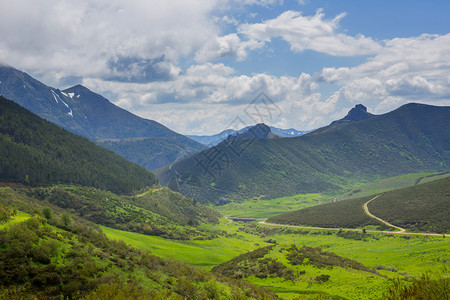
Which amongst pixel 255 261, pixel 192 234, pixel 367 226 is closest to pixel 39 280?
pixel 255 261

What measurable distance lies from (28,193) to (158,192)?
75.1 meters

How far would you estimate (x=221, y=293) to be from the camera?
34625 millimetres

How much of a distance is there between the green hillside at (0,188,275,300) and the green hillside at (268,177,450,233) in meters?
96.4

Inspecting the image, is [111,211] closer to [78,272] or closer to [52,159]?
[52,159]

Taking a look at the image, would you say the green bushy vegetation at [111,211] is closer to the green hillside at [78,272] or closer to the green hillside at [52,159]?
the green hillside at [52,159]

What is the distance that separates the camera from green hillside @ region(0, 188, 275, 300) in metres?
22.0

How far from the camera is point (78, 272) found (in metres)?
25.4

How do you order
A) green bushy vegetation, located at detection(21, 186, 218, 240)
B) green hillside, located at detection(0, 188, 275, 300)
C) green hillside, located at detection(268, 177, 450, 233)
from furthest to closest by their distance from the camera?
green hillside, located at detection(268, 177, 450, 233)
green bushy vegetation, located at detection(21, 186, 218, 240)
green hillside, located at detection(0, 188, 275, 300)

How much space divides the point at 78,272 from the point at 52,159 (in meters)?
110

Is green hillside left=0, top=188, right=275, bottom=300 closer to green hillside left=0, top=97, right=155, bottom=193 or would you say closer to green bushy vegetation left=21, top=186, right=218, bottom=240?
green bushy vegetation left=21, top=186, right=218, bottom=240

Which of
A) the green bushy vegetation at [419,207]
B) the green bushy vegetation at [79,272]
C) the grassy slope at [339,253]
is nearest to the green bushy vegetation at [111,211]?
the grassy slope at [339,253]

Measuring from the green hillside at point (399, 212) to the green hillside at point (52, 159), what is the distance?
84.6 meters

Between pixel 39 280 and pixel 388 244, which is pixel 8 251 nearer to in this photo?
pixel 39 280

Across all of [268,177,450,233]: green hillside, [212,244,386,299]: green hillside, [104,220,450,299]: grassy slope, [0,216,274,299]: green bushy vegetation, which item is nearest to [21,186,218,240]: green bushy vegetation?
[104,220,450,299]: grassy slope
